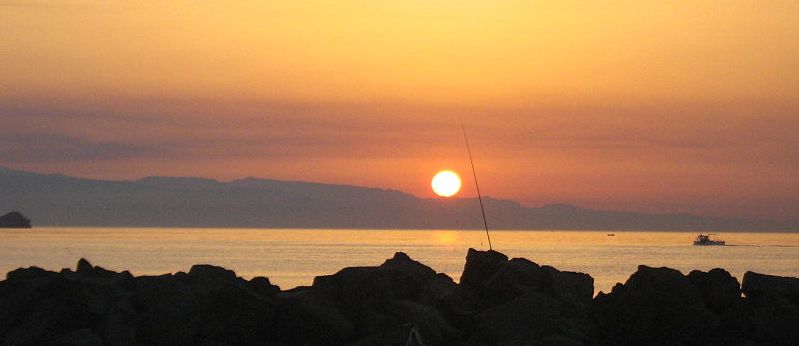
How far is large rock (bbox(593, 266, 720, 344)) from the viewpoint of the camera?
1377 centimetres

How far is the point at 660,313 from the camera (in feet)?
45.4

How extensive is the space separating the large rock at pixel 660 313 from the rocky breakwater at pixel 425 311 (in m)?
0.01

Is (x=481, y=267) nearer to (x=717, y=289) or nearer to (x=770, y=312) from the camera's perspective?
(x=717, y=289)

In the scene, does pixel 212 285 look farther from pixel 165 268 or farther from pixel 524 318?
pixel 165 268

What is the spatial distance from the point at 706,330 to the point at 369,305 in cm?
416

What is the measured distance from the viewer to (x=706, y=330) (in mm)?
13945

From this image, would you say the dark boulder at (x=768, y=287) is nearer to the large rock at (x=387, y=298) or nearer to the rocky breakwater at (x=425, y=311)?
the rocky breakwater at (x=425, y=311)

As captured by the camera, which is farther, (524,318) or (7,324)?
(7,324)

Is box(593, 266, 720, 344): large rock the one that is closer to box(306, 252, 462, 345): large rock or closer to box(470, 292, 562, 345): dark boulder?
box(470, 292, 562, 345): dark boulder

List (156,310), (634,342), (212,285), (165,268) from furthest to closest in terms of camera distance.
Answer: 1. (165,268)
2. (212,285)
3. (156,310)
4. (634,342)

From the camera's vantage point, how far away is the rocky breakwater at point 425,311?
1384 cm

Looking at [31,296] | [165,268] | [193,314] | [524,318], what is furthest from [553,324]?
[165,268]

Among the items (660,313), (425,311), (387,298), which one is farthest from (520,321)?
(387,298)

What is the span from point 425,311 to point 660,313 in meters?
2.77
